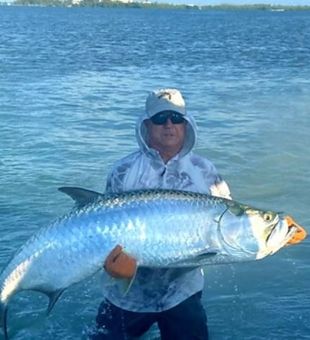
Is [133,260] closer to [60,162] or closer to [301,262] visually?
[301,262]

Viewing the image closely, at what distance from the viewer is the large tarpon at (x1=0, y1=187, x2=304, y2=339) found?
13.6 ft

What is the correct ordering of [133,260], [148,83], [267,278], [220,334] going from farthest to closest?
[148,83] < [267,278] < [220,334] < [133,260]

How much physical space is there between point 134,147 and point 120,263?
10.2 m

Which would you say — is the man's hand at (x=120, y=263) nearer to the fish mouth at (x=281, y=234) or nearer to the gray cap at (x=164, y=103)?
the fish mouth at (x=281, y=234)

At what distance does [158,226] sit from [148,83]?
21.2m

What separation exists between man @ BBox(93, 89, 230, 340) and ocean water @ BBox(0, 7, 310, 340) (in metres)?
1.87

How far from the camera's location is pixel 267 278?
308 inches

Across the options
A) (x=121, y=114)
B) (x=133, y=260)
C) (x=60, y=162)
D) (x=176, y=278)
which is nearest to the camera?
(x=133, y=260)

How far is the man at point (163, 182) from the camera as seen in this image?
14.9 ft

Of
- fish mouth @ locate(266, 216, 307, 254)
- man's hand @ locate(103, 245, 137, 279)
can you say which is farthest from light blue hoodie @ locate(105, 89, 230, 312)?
fish mouth @ locate(266, 216, 307, 254)

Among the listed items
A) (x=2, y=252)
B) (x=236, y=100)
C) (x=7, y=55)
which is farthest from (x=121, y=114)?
(x=7, y=55)

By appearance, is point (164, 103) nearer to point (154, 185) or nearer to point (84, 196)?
point (154, 185)

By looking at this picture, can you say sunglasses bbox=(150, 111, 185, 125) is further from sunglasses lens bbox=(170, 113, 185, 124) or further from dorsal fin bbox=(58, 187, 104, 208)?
dorsal fin bbox=(58, 187, 104, 208)

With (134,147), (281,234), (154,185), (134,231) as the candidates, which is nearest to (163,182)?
(154,185)
